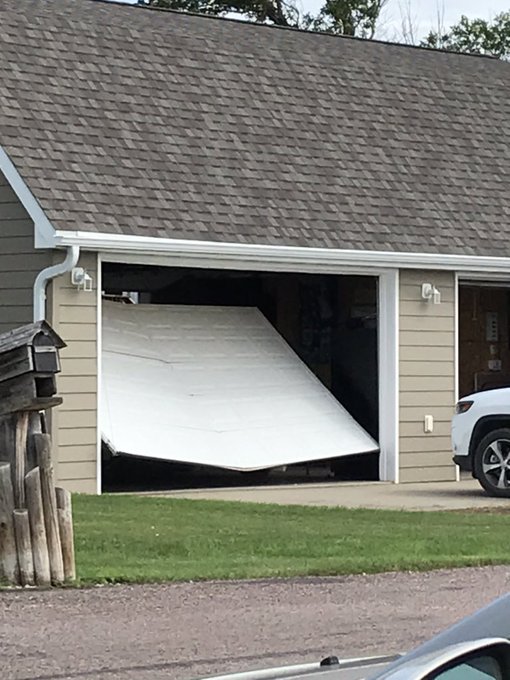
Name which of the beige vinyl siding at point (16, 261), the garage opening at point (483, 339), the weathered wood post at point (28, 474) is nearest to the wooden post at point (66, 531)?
the weathered wood post at point (28, 474)

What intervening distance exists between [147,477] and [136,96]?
4867 millimetres

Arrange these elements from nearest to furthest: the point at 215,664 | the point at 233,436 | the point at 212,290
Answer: the point at 215,664
the point at 233,436
the point at 212,290

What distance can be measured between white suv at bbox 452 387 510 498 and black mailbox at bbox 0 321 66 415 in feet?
27.5

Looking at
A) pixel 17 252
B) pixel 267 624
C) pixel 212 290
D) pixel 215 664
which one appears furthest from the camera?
pixel 212 290

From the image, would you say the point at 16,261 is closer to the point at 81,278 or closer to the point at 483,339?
the point at 81,278

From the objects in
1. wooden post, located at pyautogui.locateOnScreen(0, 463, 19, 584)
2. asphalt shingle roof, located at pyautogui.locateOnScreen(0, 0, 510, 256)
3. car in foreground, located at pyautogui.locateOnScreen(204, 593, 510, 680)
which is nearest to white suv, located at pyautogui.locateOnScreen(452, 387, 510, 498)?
asphalt shingle roof, located at pyautogui.locateOnScreen(0, 0, 510, 256)

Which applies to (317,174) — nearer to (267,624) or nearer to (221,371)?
(221,371)

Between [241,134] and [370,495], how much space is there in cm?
500

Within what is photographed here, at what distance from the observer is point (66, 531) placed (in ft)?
34.3

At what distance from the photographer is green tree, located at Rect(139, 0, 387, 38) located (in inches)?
1866

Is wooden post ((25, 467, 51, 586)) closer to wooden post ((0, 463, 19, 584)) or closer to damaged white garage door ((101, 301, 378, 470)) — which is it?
wooden post ((0, 463, 19, 584))

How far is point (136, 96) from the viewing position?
1970 centimetres

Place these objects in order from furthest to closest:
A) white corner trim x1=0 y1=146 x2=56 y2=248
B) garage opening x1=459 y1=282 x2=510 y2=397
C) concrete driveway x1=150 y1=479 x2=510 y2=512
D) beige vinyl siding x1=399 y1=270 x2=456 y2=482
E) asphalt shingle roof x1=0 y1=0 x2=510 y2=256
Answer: garage opening x1=459 y1=282 x2=510 y2=397, beige vinyl siding x1=399 y1=270 x2=456 y2=482, asphalt shingle roof x1=0 y1=0 x2=510 y2=256, white corner trim x1=0 y1=146 x2=56 y2=248, concrete driveway x1=150 y1=479 x2=510 y2=512

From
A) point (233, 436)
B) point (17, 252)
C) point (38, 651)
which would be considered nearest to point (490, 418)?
point (233, 436)
